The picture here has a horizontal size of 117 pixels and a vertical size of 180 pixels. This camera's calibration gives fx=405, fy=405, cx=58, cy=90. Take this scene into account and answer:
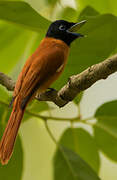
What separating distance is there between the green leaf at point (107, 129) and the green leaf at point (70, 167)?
20 cm

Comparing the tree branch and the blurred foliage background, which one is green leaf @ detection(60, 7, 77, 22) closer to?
the blurred foliage background

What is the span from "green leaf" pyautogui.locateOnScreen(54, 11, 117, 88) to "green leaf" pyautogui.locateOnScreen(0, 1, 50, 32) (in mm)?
191

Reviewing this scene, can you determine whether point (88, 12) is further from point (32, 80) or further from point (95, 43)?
point (32, 80)

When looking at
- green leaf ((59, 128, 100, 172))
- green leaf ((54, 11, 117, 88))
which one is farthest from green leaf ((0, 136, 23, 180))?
green leaf ((54, 11, 117, 88))

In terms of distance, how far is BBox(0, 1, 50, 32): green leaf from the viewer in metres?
1.76

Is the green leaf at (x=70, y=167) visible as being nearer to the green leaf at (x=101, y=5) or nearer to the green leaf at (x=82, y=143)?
the green leaf at (x=82, y=143)

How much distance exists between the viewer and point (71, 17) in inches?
83.1

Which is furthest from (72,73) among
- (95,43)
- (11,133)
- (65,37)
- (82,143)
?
(65,37)

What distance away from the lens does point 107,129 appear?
6.55ft

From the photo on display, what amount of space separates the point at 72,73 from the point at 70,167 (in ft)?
1.55

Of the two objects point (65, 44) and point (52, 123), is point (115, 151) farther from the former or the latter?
point (52, 123)

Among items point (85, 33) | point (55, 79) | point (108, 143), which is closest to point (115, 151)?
point (108, 143)

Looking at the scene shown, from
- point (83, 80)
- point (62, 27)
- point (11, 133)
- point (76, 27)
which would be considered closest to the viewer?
point (83, 80)

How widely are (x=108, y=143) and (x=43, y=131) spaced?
0.63 meters
